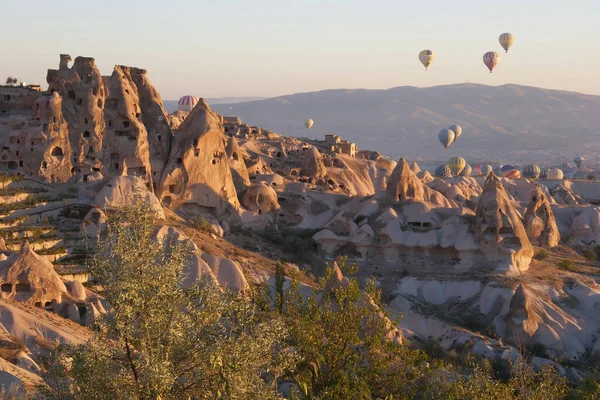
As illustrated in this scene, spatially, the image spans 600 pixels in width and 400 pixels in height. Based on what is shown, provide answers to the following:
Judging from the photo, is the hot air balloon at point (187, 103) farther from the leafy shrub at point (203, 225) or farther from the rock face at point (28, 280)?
the rock face at point (28, 280)

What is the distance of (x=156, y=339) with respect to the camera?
14.9 metres

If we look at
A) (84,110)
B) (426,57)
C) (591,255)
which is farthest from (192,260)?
(426,57)

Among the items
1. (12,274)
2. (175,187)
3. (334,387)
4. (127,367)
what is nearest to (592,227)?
(175,187)

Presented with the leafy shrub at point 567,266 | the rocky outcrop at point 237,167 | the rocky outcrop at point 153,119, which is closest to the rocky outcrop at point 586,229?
the leafy shrub at point 567,266

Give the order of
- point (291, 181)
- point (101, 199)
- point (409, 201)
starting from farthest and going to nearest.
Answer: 1. point (291, 181)
2. point (409, 201)
3. point (101, 199)

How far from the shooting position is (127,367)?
15.1 meters

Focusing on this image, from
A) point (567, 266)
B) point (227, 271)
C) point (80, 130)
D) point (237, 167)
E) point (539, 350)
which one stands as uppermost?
point (80, 130)

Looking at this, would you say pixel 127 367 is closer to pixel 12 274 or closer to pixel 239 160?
pixel 12 274

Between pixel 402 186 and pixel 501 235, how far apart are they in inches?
292

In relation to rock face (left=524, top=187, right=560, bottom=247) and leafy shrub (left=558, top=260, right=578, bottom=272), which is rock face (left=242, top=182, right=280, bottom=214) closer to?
rock face (left=524, top=187, right=560, bottom=247)

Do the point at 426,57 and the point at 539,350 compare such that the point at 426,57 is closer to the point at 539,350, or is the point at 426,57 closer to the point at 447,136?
the point at 447,136

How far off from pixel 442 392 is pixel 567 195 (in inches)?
2335

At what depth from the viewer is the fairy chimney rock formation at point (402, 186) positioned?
2154 inches

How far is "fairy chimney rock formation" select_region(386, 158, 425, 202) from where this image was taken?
5472 cm
